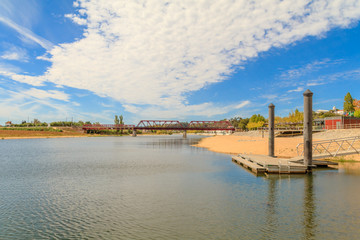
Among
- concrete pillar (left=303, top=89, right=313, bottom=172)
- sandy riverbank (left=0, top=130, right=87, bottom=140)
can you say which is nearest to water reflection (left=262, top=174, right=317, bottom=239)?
concrete pillar (left=303, top=89, right=313, bottom=172)

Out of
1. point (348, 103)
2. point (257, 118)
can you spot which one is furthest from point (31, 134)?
point (348, 103)

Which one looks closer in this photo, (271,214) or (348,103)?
(271,214)

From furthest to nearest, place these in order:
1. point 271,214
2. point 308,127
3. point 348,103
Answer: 1. point 348,103
2. point 308,127
3. point 271,214

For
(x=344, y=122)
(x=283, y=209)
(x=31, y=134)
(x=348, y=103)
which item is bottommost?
(x=31, y=134)

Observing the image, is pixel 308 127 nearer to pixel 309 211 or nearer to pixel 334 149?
pixel 309 211

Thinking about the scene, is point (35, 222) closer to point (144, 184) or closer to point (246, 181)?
point (144, 184)

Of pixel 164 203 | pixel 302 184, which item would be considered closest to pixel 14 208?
pixel 164 203

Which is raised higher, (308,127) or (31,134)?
(308,127)

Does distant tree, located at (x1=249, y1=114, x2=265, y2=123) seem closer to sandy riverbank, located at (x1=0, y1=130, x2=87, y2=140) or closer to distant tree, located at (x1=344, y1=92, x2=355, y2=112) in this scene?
distant tree, located at (x1=344, y1=92, x2=355, y2=112)

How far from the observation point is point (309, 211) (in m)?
13.8

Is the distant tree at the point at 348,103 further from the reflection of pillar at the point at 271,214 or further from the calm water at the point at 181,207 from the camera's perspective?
the reflection of pillar at the point at 271,214

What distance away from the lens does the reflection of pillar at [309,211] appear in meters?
11.0

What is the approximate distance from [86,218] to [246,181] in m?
14.8

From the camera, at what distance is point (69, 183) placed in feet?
71.1
